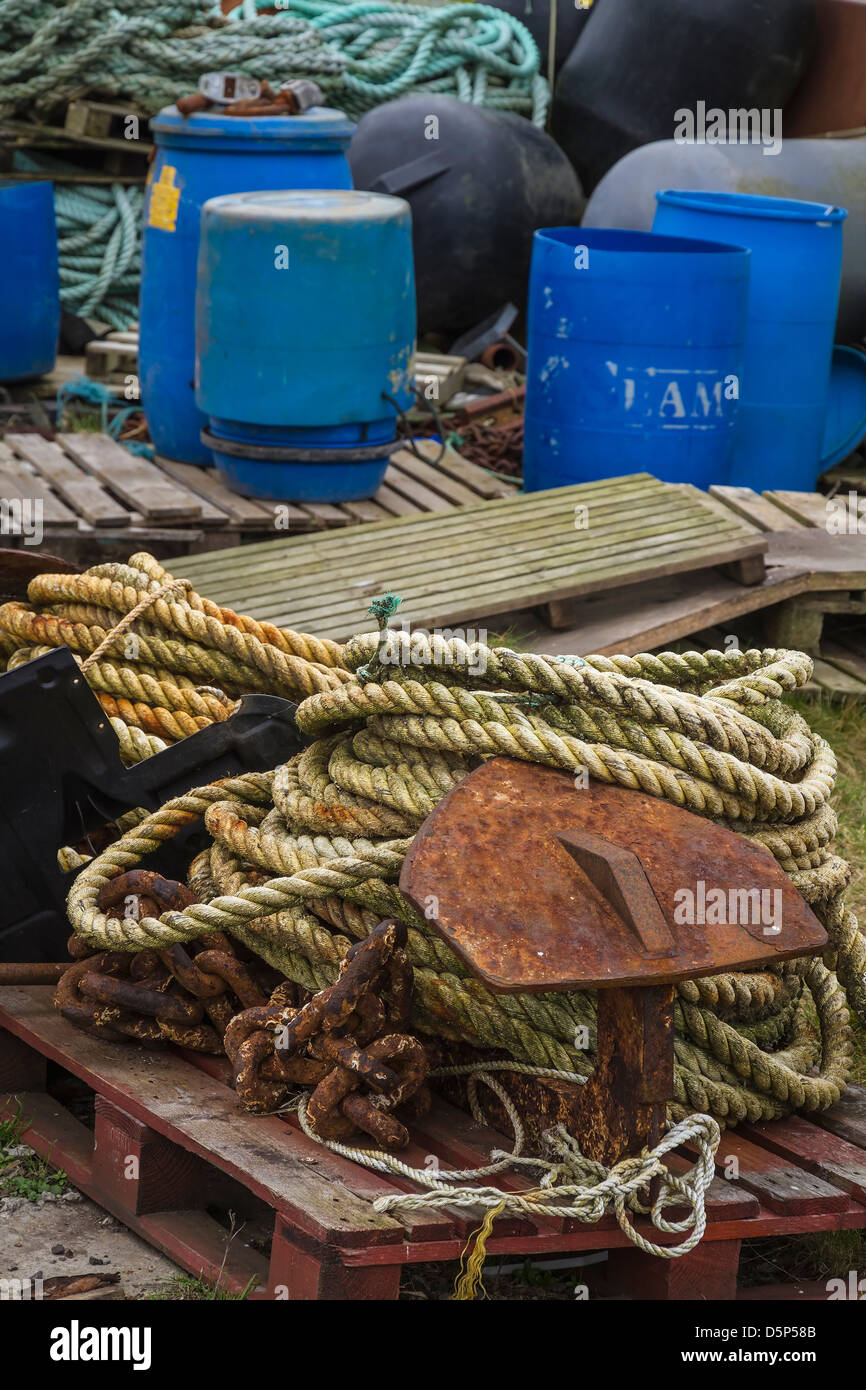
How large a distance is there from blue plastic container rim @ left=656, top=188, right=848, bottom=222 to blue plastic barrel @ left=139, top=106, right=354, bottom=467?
123 centimetres

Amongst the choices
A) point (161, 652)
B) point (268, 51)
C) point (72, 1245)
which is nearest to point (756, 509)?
point (161, 652)

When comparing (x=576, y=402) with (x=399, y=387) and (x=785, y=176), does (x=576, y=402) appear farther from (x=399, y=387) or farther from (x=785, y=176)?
(x=785, y=176)

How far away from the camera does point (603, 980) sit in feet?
6.61

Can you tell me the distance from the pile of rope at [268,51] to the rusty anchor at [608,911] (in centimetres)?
710

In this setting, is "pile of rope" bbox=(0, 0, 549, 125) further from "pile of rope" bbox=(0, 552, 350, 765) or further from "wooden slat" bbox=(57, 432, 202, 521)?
"pile of rope" bbox=(0, 552, 350, 765)

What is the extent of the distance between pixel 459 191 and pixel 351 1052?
6538mm

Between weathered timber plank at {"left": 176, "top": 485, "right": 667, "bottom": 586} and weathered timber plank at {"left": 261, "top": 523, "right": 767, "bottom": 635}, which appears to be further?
weathered timber plank at {"left": 176, "top": 485, "right": 667, "bottom": 586}

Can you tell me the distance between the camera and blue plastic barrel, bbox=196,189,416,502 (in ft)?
17.4

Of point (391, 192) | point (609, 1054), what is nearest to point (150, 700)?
point (609, 1054)

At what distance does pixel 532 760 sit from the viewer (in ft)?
7.82

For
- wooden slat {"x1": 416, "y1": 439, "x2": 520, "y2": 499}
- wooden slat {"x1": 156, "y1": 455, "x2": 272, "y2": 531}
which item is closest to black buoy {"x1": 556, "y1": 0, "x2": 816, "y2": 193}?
wooden slat {"x1": 416, "y1": 439, "x2": 520, "y2": 499}

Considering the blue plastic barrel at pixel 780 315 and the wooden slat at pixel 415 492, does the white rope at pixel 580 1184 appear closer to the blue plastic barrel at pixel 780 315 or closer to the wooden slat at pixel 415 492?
the wooden slat at pixel 415 492

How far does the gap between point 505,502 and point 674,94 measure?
3947 millimetres

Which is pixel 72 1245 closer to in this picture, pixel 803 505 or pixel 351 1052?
pixel 351 1052
